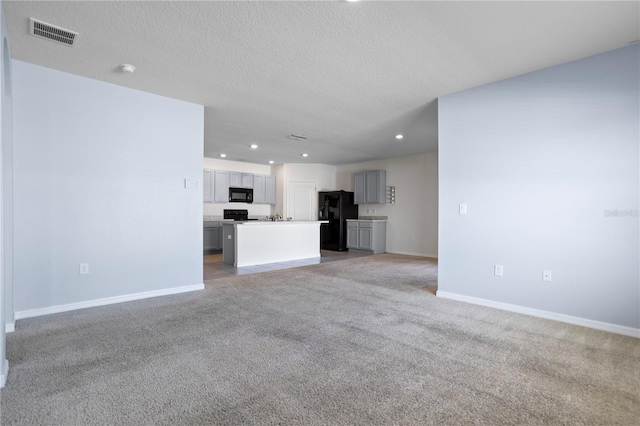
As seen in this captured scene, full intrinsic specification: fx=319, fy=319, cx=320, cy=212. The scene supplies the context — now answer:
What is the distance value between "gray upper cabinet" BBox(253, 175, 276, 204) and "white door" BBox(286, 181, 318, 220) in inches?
21.8

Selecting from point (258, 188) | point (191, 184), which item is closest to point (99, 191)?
point (191, 184)

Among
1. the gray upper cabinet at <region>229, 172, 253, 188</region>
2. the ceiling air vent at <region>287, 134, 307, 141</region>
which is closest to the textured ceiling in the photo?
the ceiling air vent at <region>287, 134, 307, 141</region>

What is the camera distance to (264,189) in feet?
31.1

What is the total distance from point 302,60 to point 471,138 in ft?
7.11

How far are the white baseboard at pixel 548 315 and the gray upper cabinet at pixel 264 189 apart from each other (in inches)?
252

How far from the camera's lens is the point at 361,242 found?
8.58 meters

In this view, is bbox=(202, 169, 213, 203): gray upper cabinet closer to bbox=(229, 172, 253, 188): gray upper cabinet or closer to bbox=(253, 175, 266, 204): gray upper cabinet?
bbox=(229, 172, 253, 188): gray upper cabinet

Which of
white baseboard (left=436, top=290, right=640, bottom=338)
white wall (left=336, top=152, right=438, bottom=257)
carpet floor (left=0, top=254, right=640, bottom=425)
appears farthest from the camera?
white wall (left=336, top=152, right=438, bottom=257)

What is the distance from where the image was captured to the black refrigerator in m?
8.96

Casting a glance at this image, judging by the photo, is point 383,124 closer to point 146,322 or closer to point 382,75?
point 382,75

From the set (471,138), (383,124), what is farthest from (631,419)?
(383,124)

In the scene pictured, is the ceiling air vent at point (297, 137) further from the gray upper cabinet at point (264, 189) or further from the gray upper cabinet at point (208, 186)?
the gray upper cabinet at point (264, 189)

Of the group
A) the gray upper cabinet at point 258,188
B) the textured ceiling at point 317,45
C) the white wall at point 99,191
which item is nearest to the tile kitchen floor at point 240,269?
the white wall at point 99,191

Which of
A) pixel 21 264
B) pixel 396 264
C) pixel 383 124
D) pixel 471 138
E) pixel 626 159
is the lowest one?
pixel 396 264
